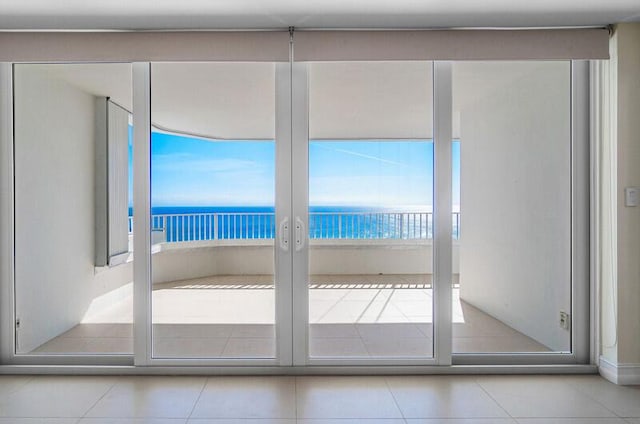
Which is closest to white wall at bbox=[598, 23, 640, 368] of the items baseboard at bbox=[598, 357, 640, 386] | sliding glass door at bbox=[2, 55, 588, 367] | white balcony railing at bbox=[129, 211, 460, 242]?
baseboard at bbox=[598, 357, 640, 386]

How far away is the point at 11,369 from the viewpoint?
3057 mm

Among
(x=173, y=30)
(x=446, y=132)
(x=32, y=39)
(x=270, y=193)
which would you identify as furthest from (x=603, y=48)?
(x=32, y=39)

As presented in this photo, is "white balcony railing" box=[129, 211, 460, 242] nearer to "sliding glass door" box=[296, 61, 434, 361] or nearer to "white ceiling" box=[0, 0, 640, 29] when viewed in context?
"sliding glass door" box=[296, 61, 434, 361]

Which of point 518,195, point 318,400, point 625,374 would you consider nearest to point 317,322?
point 318,400

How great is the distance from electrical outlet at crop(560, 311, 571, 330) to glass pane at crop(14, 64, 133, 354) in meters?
3.02

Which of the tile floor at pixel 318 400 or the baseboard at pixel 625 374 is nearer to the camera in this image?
the tile floor at pixel 318 400

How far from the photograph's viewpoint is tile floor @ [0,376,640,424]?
7.99 ft

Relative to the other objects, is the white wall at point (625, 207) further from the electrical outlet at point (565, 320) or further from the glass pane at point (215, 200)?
the glass pane at point (215, 200)

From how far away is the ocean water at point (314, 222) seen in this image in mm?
3137

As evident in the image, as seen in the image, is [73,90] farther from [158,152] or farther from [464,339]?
[464,339]

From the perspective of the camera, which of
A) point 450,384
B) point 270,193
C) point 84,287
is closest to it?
point 450,384

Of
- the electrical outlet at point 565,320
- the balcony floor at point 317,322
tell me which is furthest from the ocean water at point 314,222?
the electrical outlet at point 565,320

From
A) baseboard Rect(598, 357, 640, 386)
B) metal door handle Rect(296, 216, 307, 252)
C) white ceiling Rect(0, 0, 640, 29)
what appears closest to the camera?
white ceiling Rect(0, 0, 640, 29)

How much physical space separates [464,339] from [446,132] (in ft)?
4.81
